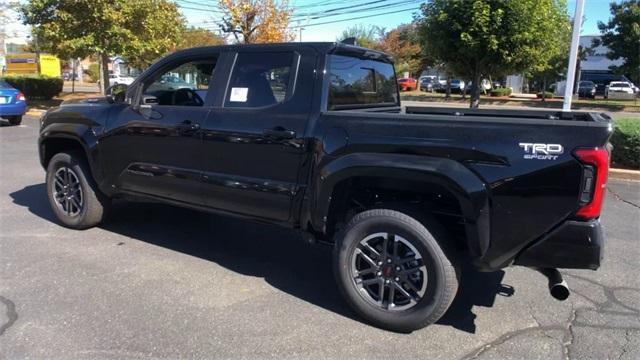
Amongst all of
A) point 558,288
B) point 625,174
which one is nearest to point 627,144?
point 625,174

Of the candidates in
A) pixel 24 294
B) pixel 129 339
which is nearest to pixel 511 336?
pixel 129 339

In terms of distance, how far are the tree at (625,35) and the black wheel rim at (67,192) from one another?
32.3 metres

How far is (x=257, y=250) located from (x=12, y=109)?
12.8 m

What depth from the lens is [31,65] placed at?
50156 millimetres

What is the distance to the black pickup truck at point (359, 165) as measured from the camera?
3096mm

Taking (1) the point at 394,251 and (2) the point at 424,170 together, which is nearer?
(2) the point at 424,170

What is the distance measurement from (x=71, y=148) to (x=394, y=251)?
3.84 m

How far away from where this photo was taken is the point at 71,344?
131 inches

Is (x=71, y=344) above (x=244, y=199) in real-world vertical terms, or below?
below

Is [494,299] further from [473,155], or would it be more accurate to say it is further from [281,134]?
[281,134]

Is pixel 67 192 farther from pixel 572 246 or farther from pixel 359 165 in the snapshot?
pixel 572 246

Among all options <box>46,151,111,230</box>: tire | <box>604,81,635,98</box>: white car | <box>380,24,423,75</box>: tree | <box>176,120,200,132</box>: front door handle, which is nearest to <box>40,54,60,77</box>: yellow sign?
<box>380,24,423,75</box>: tree

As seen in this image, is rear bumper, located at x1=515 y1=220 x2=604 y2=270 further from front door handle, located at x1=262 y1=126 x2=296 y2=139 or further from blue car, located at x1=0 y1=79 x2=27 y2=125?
blue car, located at x1=0 y1=79 x2=27 y2=125

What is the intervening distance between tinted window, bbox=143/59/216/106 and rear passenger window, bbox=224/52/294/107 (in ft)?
1.45
